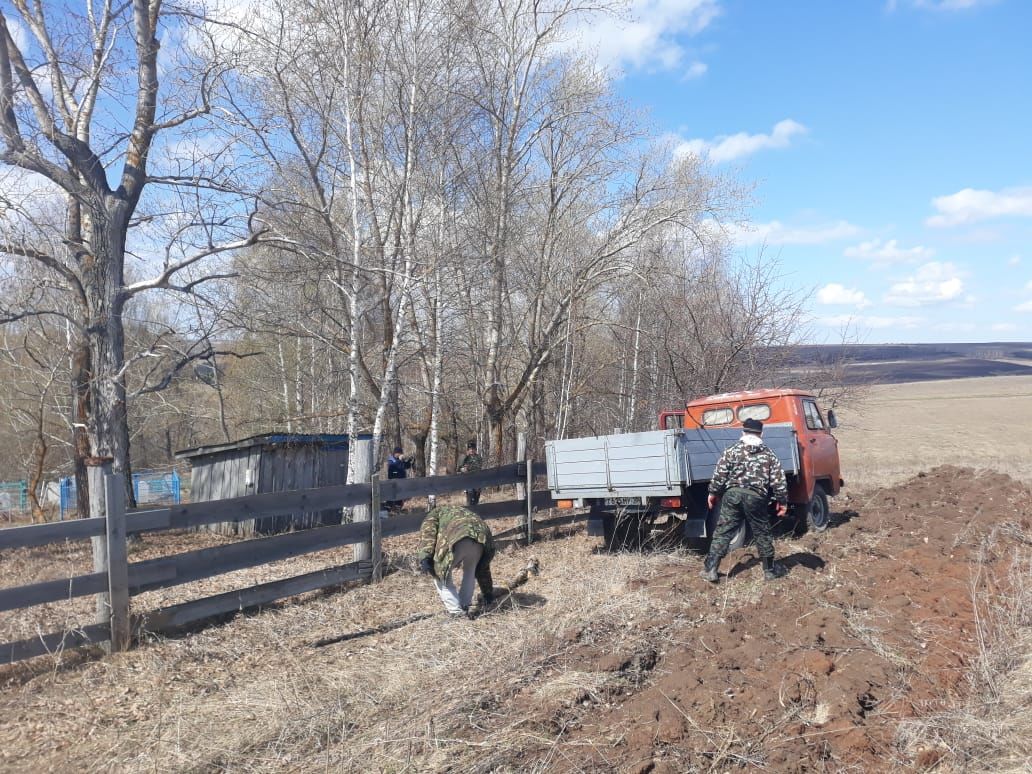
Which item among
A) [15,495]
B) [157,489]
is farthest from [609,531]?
[15,495]

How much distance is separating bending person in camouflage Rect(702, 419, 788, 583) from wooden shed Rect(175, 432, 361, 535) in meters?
10.1

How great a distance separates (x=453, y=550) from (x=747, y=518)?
302 cm

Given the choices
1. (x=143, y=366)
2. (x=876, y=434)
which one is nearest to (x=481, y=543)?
(x=143, y=366)

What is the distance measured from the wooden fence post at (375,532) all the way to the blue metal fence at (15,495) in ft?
77.7

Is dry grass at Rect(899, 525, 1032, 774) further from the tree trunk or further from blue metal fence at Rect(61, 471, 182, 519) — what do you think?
blue metal fence at Rect(61, 471, 182, 519)

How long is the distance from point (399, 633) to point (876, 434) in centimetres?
3883

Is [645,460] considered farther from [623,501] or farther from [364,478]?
[364,478]

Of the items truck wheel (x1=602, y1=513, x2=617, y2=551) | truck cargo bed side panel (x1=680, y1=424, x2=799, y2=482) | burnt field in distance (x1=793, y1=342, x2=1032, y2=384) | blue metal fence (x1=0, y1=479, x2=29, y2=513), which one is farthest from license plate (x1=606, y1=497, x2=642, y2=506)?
burnt field in distance (x1=793, y1=342, x2=1032, y2=384)

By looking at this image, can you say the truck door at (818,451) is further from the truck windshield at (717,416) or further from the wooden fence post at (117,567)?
the wooden fence post at (117,567)

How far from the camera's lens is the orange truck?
9.73m

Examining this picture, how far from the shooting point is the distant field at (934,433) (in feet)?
85.3

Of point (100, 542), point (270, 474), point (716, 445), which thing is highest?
point (716, 445)

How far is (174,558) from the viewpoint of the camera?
673cm

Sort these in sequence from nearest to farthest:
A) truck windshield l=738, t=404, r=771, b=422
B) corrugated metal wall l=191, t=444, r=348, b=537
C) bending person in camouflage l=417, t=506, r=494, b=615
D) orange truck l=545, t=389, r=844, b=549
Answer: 1. bending person in camouflage l=417, t=506, r=494, b=615
2. orange truck l=545, t=389, r=844, b=549
3. truck windshield l=738, t=404, r=771, b=422
4. corrugated metal wall l=191, t=444, r=348, b=537
